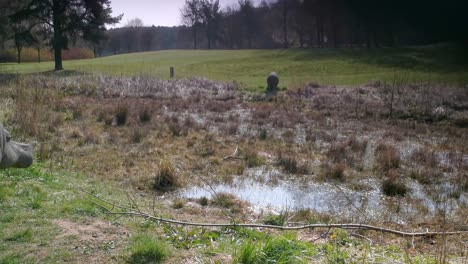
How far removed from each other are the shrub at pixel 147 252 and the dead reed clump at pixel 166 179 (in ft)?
12.9

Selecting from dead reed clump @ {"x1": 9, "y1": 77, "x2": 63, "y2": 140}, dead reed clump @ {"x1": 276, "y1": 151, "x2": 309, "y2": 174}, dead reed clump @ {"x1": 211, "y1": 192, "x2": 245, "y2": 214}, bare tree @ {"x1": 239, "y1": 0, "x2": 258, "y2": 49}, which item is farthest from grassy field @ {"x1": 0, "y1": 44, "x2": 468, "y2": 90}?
bare tree @ {"x1": 239, "y1": 0, "x2": 258, "y2": 49}

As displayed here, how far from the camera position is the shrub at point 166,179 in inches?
364

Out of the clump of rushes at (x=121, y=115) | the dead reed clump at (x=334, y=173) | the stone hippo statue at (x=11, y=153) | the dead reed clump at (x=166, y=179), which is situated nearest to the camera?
the stone hippo statue at (x=11, y=153)

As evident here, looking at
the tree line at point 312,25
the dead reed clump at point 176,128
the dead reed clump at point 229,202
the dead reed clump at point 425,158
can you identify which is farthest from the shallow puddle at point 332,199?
the tree line at point 312,25

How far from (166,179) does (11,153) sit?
603 centimetres

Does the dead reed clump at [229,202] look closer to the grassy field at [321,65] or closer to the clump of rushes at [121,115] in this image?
the clump of rushes at [121,115]

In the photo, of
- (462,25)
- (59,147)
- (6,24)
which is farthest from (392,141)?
(462,25)

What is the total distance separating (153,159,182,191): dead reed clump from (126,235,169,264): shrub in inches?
155

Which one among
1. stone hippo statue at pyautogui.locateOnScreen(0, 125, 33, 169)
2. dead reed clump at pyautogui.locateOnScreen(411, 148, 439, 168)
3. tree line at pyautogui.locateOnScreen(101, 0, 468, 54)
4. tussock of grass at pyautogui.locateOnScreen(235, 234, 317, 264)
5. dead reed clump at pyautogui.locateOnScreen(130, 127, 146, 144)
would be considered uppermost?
tree line at pyautogui.locateOnScreen(101, 0, 468, 54)

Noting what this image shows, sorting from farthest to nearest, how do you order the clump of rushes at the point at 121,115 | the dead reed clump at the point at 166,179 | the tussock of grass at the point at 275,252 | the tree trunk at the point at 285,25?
the tree trunk at the point at 285,25
the clump of rushes at the point at 121,115
the dead reed clump at the point at 166,179
the tussock of grass at the point at 275,252

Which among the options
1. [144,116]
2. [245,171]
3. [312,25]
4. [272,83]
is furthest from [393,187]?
[312,25]

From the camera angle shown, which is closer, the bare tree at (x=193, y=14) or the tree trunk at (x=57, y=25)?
the tree trunk at (x=57, y=25)

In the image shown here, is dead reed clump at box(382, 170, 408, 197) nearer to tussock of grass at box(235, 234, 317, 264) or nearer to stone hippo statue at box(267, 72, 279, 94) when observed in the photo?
tussock of grass at box(235, 234, 317, 264)

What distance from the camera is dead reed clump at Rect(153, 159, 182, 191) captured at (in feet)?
30.3
